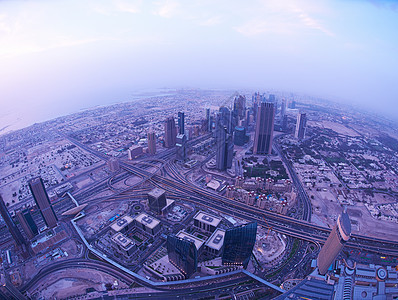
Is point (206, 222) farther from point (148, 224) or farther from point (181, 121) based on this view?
point (181, 121)

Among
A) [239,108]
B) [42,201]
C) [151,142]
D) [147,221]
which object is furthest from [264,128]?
[42,201]

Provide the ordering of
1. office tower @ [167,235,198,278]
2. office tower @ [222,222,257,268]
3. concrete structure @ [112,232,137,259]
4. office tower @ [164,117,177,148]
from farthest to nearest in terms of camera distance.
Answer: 1. office tower @ [164,117,177,148]
2. concrete structure @ [112,232,137,259]
3. office tower @ [222,222,257,268]
4. office tower @ [167,235,198,278]

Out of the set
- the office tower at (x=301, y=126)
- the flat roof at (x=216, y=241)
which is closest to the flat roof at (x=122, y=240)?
the flat roof at (x=216, y=241)

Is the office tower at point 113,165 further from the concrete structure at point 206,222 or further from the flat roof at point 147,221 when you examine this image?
the concrete structure at point 206,222

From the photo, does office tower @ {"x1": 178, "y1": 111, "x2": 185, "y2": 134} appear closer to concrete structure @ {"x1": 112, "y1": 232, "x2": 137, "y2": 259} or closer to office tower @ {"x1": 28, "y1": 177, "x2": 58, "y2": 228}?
office tower @ {"x1": 28, "y1": 177, "x2": 58, "y2": 228}

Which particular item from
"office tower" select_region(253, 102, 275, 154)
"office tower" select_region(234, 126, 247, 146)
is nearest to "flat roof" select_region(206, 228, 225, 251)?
"office tower" select_region(253, 102, 275, 154)

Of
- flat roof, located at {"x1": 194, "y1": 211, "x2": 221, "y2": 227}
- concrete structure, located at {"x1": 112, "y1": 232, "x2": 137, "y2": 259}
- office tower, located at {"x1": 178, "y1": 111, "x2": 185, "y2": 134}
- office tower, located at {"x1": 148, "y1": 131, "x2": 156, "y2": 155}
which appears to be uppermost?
office tower, located at {"x1": 178, "y1": 111, "x2": 185, "y2": 134}

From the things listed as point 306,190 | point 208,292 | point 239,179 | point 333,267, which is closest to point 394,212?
point 306,190
